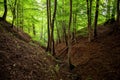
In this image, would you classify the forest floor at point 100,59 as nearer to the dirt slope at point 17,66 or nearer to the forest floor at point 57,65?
the forest floor at point 57,65

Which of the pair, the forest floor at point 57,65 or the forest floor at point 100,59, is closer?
the forest floor at point 57,65

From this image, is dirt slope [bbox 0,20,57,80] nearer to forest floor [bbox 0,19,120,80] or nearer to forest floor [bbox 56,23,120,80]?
forest floor [bbox 0,19,120,80]

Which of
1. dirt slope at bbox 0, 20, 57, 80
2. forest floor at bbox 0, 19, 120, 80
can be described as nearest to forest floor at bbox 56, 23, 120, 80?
forest floor at bbox 0, 19, 120, 80

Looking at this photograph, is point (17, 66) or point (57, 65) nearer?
point (17, 66)

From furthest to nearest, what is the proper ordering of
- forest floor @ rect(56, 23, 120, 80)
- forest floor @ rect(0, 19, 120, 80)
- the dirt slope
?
forest floor @ rect(56, 23, 120, 80)
forest floor @ rect(0, 19, 120, 80)
the dirt slope

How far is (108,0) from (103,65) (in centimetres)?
1151

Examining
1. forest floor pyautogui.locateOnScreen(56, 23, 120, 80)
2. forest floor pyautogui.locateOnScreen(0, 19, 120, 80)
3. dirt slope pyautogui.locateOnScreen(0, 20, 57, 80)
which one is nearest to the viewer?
dirt slope pyautogui.locateOnScreen(0, 20, 57, 80)

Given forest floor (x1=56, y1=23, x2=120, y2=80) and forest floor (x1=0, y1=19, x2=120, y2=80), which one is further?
forest floor (x1=56, y1=23, x2=120, y2=80)

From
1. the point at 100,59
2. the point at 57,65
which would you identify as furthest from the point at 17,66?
the point at 100,59

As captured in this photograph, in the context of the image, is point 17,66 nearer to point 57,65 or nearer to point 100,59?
point 57,65

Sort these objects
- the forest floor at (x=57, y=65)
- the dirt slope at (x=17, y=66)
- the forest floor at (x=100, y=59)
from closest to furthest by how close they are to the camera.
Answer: the dirt slope at (x=17, y=66), the forest floor at (x=57, y=65), the forest floor at (x=100, y=59)

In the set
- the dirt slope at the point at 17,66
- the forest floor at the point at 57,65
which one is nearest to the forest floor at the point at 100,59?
the forest floor at the point at 57,65

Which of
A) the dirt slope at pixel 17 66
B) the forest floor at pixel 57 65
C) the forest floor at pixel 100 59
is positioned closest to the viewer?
the dirt slope at pixel 17 66

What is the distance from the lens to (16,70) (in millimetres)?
8312
